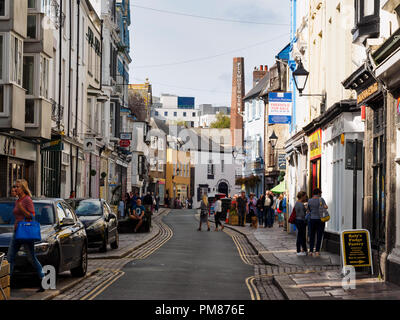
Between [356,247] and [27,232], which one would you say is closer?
[27,232]

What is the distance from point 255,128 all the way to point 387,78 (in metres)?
56.8

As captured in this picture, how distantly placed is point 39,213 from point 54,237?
105 centimetres

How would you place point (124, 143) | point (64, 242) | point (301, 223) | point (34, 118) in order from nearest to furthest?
point (64, 242) → point (301, 223) → point (34, 118) → point (124, 143)

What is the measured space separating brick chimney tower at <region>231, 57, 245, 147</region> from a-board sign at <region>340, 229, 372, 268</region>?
79.3m

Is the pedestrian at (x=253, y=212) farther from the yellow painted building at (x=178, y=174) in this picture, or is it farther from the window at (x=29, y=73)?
the yellow painted building at (x=178, y=174)

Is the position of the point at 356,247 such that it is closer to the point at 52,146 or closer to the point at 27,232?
the point at 27,232

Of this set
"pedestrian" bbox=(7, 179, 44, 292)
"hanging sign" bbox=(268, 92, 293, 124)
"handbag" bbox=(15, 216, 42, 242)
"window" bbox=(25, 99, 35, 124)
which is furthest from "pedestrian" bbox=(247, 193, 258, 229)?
"handbag" bbox=(15, 216, 42, 242)

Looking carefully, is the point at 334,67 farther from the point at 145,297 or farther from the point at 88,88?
the point at 88,88

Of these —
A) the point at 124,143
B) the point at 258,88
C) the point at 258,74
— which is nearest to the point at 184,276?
the point at 124,143

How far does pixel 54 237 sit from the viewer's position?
14.3 m

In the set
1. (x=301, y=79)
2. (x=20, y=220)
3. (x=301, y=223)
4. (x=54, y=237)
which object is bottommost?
(x=301, y=223)

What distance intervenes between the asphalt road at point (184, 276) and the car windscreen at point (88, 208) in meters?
2.15

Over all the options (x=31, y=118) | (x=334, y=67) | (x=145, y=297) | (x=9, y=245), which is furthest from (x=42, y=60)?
(x=145, y=297)
